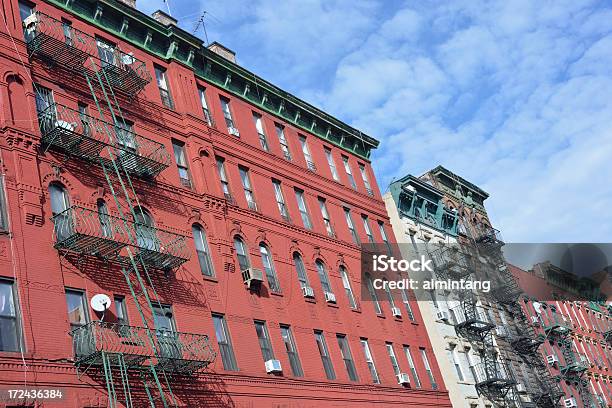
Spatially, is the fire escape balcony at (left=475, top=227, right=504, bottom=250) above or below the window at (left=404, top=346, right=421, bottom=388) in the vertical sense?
above

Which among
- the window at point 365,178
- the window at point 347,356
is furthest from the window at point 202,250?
the window at point 365,178

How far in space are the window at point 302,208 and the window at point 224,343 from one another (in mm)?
9446

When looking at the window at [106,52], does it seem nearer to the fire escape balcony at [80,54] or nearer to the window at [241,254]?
the fire escape balcony at [80,54]

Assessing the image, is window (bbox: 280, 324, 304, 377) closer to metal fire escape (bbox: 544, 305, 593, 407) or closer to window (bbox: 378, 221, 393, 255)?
window (bbox: 378, 221, 393, 255)

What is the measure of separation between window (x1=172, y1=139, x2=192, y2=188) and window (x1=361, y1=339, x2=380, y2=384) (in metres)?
11.8

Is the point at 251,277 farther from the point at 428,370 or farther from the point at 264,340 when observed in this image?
the point at 428,370

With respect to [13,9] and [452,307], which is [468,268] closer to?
[452,307]

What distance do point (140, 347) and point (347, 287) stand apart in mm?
15141

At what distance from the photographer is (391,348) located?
3400 cm

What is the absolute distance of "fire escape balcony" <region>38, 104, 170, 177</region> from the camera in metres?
21.7

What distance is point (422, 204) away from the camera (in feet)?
156

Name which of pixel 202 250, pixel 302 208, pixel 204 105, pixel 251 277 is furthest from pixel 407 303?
pixel 204 105

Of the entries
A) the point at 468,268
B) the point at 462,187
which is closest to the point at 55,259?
the point at 468,268

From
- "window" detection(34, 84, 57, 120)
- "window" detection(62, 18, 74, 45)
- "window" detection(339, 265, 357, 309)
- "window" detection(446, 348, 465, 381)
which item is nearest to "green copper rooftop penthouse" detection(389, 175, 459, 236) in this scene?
"window" detection(446, 348, 465, 381)
